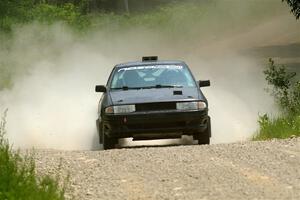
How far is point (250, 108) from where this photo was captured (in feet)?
60.7

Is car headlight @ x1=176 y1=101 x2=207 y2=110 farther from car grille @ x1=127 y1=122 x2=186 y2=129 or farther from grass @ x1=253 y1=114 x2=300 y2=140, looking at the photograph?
grass @ x1=253 y1=114 x2=300 y2=140

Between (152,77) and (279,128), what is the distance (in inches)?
94.4

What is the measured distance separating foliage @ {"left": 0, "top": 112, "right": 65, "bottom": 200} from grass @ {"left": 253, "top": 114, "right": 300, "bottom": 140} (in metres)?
5.59

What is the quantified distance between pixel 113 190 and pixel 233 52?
2574 cm

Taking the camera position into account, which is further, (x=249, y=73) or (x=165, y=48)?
(x=165, y=48)

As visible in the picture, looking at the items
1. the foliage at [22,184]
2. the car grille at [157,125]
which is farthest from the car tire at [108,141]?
the foliage at [22,184]

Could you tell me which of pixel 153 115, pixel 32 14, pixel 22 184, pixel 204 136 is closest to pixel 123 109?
pixel 153 115

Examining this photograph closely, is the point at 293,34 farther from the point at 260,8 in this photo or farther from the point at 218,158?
the point at 218,158

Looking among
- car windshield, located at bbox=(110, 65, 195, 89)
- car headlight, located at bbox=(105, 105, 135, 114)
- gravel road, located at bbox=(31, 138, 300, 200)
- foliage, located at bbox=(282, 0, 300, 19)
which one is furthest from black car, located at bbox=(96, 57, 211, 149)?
foliage, located at bbox=(282, 0, 300, 19)

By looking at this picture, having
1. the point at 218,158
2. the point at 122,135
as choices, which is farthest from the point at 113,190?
the point at 122,135

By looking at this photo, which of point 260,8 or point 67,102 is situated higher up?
point 260,8

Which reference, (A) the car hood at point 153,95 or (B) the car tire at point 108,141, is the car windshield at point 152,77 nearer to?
(A) the car hood at point 153,95

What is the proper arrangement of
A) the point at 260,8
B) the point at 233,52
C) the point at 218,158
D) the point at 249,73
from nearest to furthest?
1. the point at 218,158
2. the point at 249,73
3. the point at 233,52
4. the point at 260,8

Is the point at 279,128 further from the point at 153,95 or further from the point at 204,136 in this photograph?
the point at 153,95
